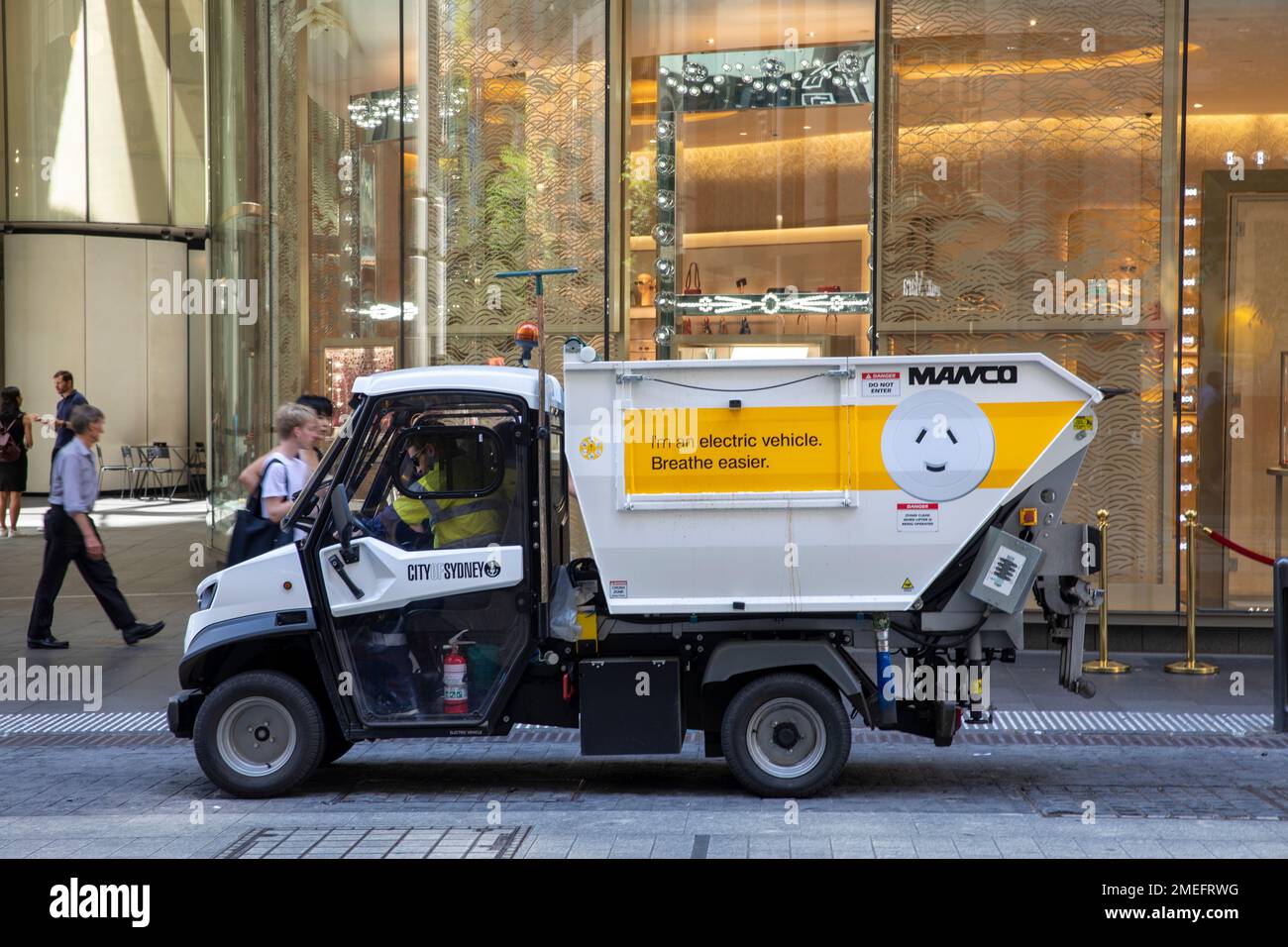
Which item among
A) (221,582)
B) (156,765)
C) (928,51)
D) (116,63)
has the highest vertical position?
(116,63)

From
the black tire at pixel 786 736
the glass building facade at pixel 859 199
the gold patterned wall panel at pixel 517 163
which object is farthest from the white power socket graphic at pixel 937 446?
the gold patterned wall panel at pixel 517 163

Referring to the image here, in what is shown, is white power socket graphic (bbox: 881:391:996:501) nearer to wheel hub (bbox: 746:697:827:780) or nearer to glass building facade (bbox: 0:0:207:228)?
wheel hub (bbox: 746:697:827:780)

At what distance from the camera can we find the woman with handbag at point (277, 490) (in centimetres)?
711

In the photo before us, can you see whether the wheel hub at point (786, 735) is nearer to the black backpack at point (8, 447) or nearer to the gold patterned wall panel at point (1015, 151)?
the gold patterned wall panel at point (1015, 151)

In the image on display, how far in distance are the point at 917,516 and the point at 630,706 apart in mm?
1665

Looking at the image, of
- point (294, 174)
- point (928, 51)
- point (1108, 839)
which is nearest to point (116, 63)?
point (294, 174)

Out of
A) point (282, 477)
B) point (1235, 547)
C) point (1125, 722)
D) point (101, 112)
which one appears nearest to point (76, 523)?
point (282, 477)

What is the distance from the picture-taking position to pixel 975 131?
11438 millimetres

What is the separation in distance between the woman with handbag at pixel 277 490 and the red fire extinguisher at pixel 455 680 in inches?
36.5

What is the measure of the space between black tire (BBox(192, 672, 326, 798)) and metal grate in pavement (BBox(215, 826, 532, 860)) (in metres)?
0.73

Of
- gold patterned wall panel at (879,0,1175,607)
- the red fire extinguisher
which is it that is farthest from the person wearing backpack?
the red fire extinguisher

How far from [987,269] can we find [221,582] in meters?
7.11

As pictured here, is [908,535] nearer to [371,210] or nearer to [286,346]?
[371,210]

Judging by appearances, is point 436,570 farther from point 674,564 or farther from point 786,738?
point 786,738
